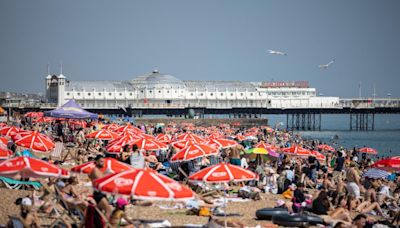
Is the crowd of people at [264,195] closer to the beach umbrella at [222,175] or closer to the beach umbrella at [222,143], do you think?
the beach umbrella at [222,143]

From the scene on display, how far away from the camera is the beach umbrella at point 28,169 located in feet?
28.7

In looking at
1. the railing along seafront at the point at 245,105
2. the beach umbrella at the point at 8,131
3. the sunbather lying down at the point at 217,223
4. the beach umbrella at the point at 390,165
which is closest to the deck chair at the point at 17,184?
the sunbather lying down at the point at 217,223

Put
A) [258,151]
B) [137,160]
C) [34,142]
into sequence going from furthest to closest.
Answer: [258,151], [34,142], [137,160]

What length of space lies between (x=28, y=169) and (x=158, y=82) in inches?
3187

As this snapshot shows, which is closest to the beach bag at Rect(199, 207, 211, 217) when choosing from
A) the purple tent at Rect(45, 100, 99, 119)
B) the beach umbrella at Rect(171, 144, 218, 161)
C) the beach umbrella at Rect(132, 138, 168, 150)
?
the beach umbrella at Rect(171, 144, 218, 161)

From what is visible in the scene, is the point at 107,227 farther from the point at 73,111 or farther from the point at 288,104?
the point at 288,104

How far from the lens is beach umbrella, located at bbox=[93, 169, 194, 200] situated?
7668 millimetres

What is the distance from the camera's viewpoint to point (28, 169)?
28.7 feet

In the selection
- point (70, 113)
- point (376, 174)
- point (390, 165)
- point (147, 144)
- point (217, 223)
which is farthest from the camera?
point (70, 113)

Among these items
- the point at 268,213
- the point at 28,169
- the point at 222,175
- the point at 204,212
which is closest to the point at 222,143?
the point at 204,212

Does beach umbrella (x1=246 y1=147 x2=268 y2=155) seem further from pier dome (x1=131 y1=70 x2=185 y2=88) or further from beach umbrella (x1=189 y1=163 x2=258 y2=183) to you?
pier dome (x1=131 y1=70 x2=185 y2=88)

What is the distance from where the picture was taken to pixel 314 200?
1206cm

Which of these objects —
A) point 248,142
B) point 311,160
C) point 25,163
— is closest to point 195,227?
point 25,163

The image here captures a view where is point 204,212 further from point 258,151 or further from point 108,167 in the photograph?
point 258,151
